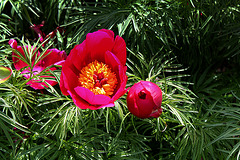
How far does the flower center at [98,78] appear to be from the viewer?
2.07 feet

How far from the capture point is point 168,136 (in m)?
0.76

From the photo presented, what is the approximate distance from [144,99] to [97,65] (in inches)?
6.3

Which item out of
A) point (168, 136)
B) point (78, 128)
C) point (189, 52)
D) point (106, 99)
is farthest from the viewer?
point (189, 52)

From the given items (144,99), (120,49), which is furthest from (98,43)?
(144,99)

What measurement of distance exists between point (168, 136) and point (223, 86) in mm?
305

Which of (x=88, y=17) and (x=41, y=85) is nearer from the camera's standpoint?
(x=41, y=85)

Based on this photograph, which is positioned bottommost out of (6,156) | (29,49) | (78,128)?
(6,156)

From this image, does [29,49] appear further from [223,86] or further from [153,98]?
[223,86]

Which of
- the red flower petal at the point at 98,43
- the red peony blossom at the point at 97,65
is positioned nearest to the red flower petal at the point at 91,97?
the red peony blossom at the point at 97,65

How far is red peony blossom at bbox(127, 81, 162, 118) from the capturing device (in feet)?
1.82

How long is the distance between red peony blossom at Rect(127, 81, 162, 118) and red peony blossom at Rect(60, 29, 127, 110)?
54 mm

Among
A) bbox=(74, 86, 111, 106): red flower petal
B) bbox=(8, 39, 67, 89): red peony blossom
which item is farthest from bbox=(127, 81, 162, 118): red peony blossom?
bbox=(8, 39, 67, 89): red peony blossom

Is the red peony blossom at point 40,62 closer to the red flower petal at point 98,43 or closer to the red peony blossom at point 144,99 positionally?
the red flower petal at point 98,43

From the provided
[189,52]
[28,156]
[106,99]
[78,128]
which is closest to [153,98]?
[106,99]
